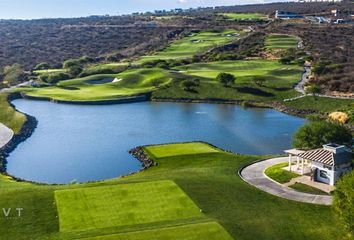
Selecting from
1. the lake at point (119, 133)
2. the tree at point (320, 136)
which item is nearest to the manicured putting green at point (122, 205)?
the lake at point (119, 133)

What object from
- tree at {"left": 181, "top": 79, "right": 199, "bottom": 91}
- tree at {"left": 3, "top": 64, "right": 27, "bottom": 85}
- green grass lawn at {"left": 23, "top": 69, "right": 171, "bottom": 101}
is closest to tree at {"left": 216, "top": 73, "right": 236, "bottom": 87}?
tree at {"left": 181, "top": 79, "right": 199, "bottom": 91}

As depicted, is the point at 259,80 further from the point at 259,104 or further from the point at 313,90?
the point at 313,90

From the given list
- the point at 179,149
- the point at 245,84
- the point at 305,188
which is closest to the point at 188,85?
the point at 245,84

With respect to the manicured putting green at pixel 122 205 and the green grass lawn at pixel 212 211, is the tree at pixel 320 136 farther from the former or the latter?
the manicured putting green at pixel 122 205

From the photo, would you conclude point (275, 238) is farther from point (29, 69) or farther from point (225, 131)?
point (29, 69)

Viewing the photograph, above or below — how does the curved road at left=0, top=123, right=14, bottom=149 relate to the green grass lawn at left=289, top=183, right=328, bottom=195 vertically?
below

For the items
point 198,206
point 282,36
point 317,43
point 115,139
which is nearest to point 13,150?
point 115,139

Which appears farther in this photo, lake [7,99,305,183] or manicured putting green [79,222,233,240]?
lake [7,99,305,183]

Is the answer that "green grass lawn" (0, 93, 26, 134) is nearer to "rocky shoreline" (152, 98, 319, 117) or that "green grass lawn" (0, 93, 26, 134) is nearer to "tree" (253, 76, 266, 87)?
"rocky shoreline" (152, 98, 319, 117)

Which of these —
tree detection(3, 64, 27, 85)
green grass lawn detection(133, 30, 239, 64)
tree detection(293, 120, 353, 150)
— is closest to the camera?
tree detection(293, 120, 353, 150)
